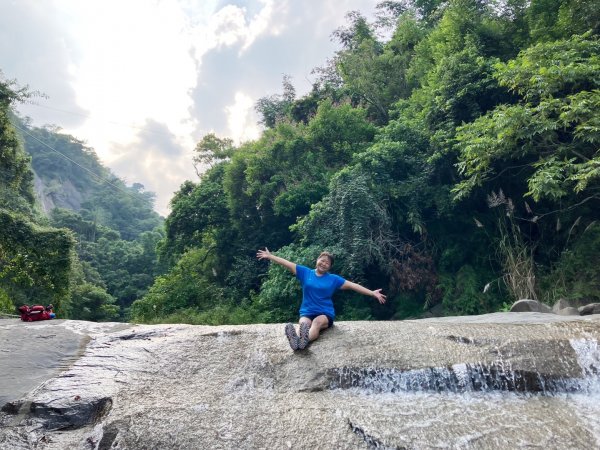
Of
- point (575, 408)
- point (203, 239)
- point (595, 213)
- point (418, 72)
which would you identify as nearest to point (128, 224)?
point (203, 239)

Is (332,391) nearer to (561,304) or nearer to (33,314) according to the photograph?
(33,314)

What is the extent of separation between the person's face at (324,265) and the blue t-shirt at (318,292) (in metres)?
0.10

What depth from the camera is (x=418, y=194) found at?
13484 millimetres

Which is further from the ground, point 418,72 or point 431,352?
point 418,72

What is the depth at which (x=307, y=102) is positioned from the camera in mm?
22547

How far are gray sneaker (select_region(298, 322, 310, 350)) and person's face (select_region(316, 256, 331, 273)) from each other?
71 cm

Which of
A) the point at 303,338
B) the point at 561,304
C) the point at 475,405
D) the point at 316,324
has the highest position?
the point at 561,304

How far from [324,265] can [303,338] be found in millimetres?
928

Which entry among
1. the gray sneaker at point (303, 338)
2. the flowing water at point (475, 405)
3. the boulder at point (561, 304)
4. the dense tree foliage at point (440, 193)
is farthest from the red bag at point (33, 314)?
the boulder at point (561, 304)

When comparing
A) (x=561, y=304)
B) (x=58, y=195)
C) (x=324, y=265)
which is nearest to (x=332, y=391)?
(x=324, y=265)

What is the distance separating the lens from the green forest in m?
10.4

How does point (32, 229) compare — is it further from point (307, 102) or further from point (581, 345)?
point (307, 102)

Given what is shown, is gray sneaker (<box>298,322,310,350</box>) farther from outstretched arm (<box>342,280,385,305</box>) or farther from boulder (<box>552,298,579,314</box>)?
boulder (<box>552,298,579,314</box>)

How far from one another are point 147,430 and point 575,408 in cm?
410
